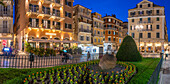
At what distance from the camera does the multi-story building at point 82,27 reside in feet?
127

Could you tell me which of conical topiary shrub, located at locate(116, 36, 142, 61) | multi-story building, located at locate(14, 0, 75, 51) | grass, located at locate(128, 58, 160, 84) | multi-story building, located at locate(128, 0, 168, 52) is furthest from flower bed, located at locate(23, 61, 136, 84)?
multi-story building, located at locate(128, 0, 168, 52)

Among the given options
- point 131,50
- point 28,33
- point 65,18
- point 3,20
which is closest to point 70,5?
point 65,18

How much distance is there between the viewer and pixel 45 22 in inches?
1122

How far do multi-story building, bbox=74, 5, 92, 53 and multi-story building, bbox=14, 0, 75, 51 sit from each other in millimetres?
5232

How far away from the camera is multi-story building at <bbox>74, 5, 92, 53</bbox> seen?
38597 millimetres

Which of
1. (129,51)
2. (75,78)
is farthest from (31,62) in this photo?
(129,51)

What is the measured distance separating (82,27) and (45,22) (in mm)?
13547

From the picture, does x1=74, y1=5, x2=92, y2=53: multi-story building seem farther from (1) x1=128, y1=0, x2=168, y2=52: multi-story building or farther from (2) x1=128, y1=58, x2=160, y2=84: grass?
(2) x1=128, y1=58, x2=160, y2=84: grass

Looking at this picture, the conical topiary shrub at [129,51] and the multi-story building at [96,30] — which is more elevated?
the multi-story building at [96,30]

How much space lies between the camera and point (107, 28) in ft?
188

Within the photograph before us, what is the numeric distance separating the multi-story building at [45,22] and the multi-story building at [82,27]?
5.23m

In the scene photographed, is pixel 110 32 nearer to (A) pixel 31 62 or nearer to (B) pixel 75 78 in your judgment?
(A) pixel 31 62

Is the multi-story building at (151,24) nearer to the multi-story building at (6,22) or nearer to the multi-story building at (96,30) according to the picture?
the multi-story building at (96,30)

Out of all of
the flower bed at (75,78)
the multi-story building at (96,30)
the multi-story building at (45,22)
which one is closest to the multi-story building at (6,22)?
the multi-story building at (45,22)
